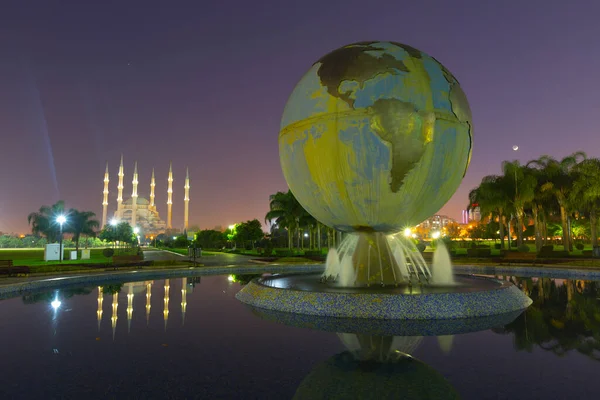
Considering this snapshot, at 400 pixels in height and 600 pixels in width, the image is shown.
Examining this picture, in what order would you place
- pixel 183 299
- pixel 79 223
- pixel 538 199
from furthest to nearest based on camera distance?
pixel 79 223
pixel 538 199
pixel 183 299

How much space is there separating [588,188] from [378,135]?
37019 mm

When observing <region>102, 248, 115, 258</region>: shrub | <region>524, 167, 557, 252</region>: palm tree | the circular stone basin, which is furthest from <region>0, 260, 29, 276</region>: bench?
<region>524, 167, 557, 252</region>: palm tree

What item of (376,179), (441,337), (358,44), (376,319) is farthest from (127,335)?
(358,44)

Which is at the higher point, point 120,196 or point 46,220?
point 120,196

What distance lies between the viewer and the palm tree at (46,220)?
58.3 m

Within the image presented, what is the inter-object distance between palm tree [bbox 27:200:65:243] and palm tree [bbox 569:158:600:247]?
6335 centimetres

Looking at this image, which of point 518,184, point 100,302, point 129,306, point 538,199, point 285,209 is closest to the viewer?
point 129,306

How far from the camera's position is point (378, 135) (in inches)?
386

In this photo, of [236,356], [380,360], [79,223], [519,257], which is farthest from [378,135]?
[79,223]

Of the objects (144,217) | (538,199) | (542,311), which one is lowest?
(542,311)

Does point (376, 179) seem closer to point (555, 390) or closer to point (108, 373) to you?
point (555, 390)

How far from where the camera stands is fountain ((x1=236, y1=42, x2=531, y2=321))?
9367mm

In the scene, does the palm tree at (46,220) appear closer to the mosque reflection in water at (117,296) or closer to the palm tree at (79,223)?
the palm tree at (79,223)

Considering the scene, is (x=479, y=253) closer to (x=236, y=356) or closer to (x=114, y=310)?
(x=114, y=310)
